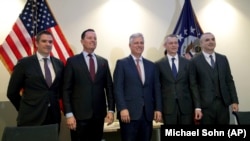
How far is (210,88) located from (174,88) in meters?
0.41

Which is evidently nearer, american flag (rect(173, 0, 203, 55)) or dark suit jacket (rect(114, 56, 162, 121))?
dark suit jacket (rect(114, 56, 162, 121))

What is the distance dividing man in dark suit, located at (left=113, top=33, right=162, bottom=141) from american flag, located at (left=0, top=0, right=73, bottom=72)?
1.18 m

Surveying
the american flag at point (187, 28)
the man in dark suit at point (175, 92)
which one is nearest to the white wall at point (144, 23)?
the american flag at point (187, 28)

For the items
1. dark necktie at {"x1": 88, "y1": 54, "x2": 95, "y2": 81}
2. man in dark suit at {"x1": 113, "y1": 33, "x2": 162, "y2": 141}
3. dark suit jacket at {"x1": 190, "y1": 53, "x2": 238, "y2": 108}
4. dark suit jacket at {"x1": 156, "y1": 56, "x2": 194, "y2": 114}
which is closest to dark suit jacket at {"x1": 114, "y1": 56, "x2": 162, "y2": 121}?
man in dark suit at {"x1": 113, "y1": 33, "x2": 162, "y2": 141}

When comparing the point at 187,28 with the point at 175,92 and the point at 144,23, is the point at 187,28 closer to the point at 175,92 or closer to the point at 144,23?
the point at 144,23

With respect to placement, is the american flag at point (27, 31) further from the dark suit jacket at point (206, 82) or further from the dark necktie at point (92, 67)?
the dark suit jacket at point (206, 82)

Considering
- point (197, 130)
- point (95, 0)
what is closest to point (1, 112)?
point (95, 0)

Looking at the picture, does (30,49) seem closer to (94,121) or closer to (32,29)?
(32,29)

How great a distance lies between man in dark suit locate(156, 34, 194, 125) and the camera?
2.94m

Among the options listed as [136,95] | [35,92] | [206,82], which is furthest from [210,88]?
[35,92]

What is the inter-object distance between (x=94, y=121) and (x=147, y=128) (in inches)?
Result: 20.3

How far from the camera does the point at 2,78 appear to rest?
371 cm

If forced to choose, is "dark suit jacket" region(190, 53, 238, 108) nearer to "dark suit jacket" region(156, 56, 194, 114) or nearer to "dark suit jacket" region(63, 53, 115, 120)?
"dark suit jacket" region(156, 56, 194, 114)

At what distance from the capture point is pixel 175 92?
2938 mm
